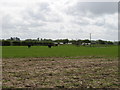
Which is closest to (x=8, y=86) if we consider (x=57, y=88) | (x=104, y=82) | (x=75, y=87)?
(x=57, y=88)

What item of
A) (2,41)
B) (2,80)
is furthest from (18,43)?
(2,80)

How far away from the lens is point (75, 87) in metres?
7.00

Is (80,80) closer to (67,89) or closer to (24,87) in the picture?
(67,89)

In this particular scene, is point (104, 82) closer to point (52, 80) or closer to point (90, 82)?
point (90, 82)

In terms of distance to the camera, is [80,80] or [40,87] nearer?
[40,87]

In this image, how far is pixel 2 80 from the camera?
26.3 feet

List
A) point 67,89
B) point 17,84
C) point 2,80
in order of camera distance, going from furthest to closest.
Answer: point 2,80 < point 17,84 < point 67,89

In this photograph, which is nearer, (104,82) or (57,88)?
(57,88)

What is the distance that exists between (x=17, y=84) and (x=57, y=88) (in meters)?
1.67

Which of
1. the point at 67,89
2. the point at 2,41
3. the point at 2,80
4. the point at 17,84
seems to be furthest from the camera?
the point at 2,41

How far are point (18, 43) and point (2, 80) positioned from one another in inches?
3021

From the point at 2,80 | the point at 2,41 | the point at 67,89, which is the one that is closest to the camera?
the point at 67,89

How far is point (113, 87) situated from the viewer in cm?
708

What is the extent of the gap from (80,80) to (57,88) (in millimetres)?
1641
